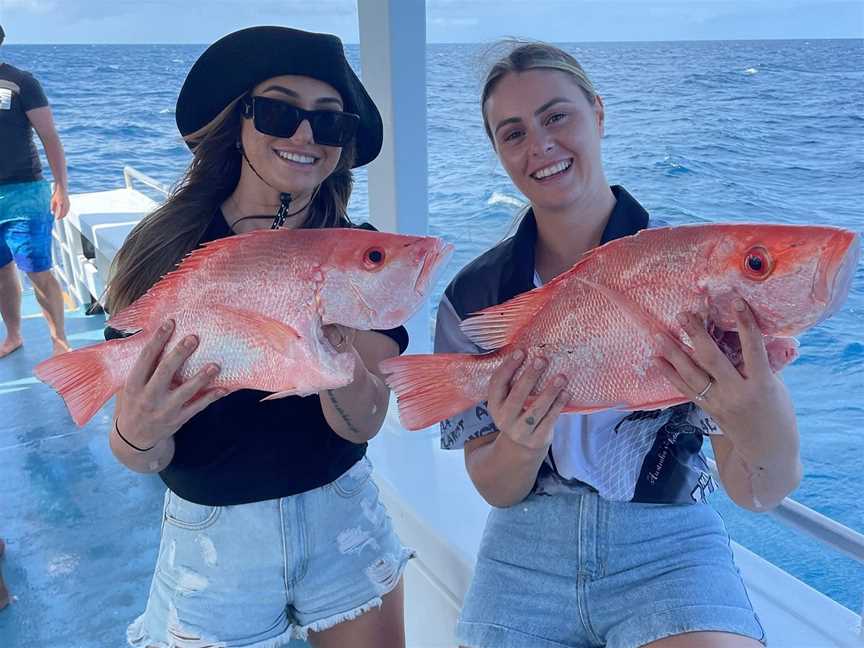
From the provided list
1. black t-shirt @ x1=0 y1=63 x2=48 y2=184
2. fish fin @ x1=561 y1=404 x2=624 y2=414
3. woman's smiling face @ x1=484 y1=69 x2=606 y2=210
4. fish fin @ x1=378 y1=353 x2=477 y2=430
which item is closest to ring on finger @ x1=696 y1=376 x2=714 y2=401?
fish fin @ x1=561 y1=404 x2=624 y2=414

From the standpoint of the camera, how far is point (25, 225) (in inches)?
174

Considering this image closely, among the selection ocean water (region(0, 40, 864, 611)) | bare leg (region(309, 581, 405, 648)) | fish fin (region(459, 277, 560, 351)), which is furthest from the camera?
ocean water (region(0, 40, 864, 611))

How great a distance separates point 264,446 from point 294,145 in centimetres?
66

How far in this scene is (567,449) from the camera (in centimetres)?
146

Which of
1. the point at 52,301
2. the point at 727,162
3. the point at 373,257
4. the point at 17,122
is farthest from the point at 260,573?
the point at 727,162

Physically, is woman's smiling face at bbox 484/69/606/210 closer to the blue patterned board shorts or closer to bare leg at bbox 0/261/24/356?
the blue patterned board shorts

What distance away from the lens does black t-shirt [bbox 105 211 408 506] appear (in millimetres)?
1439

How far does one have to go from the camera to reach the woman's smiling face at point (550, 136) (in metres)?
1.49

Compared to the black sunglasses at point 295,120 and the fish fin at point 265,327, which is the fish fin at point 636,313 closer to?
the fish fin at point 265,327

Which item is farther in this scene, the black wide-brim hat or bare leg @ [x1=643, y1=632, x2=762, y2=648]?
the black wide-brim hat

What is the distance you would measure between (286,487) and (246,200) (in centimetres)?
67

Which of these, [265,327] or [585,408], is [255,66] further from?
[585,408]

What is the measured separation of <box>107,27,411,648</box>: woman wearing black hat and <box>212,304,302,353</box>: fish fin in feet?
0.98

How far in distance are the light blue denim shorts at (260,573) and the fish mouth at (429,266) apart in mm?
A: 638
